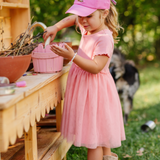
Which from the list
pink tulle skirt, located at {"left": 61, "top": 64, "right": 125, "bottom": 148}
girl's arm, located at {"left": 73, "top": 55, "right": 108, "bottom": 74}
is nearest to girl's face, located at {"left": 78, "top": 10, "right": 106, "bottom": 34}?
girl's arm, located at {"left": 73, "top": 55, "right": 108, "bottom": 74}

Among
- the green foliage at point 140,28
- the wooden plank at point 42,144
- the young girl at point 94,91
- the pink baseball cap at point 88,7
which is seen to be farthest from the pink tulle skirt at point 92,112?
the green foliage at point 140,28

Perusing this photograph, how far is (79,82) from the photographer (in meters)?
2.03

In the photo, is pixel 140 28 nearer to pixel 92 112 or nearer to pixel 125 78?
pixel 125 78

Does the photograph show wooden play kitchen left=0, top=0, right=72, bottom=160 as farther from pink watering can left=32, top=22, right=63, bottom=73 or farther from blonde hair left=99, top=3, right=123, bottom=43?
blonde hair left=99, top=3, right=123, bottom=43

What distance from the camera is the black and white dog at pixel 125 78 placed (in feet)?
12.8

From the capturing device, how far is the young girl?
1.87m

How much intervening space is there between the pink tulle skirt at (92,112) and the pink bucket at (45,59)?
200 mm

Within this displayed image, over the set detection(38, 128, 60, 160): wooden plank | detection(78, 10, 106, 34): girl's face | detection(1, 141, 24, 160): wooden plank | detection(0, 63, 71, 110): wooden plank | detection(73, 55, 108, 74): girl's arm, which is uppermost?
detection(78, 10, 106, 34): girl's face

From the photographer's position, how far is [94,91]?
1.96m

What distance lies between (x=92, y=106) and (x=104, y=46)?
464mm

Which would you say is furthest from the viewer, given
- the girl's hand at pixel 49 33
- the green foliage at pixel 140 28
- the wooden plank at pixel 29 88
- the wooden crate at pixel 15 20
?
the green foliage at pixel 140 28

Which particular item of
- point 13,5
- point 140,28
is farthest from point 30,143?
point 140,28

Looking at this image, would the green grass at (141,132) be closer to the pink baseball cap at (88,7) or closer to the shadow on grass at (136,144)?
the shadow on grass at (136,144)

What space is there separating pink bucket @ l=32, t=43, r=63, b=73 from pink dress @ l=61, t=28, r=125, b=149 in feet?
0.66
